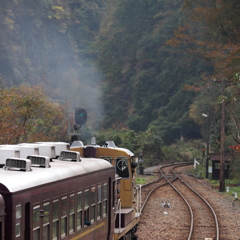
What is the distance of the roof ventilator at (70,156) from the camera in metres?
12.0

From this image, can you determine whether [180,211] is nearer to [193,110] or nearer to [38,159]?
[38,159]

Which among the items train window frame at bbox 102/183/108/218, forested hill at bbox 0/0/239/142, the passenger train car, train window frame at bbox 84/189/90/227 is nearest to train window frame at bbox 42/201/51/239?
train window frame at bbox 84/189/90/227

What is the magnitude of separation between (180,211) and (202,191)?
1117 centimetres

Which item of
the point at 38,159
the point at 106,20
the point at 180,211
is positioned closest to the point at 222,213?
the point at 180,211

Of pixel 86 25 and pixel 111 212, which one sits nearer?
pixel 111 212

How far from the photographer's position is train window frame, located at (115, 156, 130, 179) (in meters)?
16.1

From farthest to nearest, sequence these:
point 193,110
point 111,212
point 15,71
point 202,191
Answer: point 15,71
point 193,110
point 202,191
point 111,212

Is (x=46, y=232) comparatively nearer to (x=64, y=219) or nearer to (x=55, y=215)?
(x=55, y=215)

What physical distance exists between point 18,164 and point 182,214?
53.1 ft

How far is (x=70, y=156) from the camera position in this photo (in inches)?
476

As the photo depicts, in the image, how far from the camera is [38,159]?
33.4ft

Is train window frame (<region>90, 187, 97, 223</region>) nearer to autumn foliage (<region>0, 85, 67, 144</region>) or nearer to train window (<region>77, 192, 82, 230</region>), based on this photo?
train window (<region>77, 192, 82, 230</region>)

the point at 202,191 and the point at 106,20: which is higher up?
the point at 106,20

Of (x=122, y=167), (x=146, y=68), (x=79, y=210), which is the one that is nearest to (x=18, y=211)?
(x=79, y=210)
